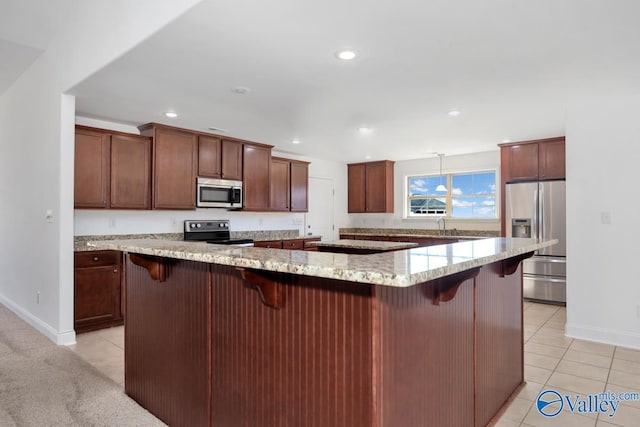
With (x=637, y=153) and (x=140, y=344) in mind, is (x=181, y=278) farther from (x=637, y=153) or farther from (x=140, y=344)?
(x=637, y=153)

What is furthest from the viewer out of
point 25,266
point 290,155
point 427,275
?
point 290,155

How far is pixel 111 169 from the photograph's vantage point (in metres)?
4.20

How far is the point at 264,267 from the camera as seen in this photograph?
137cm

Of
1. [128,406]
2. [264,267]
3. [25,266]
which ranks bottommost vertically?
[128,406]

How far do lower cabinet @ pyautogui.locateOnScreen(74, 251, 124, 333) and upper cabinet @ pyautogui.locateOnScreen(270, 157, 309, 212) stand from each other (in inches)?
101

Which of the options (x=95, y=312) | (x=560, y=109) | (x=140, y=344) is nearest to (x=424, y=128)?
(x=560, y=109)

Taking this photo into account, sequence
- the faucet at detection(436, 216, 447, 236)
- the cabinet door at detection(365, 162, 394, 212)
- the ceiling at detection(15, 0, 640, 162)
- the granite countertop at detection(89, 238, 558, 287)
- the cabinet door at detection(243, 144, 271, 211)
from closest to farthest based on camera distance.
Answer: the granite countertop at detection(89, 238, 558, 287)
the ceiling at detection(15, 0, 640, 162)
the cabinet door at detection(243, 144, 271, 211)
the faucet at detection(436, 216, 447, 236)
the cabinet door at detection(365, 162, 394, 212)

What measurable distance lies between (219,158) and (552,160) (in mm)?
4509

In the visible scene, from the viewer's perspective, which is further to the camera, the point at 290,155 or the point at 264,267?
the point at 290,155

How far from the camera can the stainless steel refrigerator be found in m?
5.04

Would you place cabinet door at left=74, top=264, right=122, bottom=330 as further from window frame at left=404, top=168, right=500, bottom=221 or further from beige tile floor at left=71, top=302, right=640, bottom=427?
window frame at left=404, top=168, right=500, bottom=221

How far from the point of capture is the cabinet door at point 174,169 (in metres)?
4.55

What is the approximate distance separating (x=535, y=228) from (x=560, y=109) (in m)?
1.91

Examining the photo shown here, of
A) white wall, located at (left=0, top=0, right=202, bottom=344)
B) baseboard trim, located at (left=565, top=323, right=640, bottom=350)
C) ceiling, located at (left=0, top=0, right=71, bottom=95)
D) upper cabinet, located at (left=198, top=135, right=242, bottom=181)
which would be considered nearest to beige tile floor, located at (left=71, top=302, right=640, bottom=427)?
baseboard trim, located at (left=565, top=323, right=640, bottom=350)
